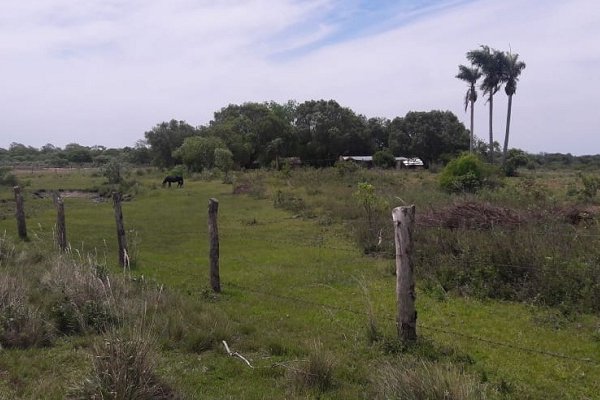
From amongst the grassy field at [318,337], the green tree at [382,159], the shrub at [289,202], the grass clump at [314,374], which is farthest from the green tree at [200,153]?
the grass clump at [314,374]

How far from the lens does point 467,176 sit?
31938 millimetres

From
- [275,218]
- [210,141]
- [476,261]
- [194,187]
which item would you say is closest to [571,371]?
[476,261]

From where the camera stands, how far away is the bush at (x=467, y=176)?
3153 centimetres

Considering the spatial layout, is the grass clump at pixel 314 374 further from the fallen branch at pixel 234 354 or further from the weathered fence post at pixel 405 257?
the weathered fence post at pixel 405 257

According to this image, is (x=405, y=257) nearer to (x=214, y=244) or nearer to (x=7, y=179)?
(x=214, y=244)

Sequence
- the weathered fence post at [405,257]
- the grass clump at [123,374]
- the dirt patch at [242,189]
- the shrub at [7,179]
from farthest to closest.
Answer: the shrub at [7,179] → the dirt patch at [242,189] → the weathered fence post at [405,257] → the grass clump at [123,374]

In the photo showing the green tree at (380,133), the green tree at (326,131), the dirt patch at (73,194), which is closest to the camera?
the dirt patch at (73,194)

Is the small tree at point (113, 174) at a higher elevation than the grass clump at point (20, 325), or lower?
higher

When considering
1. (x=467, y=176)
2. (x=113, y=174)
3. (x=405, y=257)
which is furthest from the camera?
(x=113, y=174)

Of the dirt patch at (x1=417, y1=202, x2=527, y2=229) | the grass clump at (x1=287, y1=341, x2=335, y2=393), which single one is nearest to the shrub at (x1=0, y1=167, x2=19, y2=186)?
the dirt patch at (x1=417, y1=202, x2=527, y2=229)

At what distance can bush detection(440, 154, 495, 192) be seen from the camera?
31.5m

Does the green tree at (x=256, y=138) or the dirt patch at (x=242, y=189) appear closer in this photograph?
the dirt patch at (x=242, y=189)

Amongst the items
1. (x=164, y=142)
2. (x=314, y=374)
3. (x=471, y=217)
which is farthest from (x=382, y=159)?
(x=314, y=374)

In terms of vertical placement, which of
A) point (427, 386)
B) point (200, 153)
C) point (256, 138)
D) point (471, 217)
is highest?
point (256, 138)
